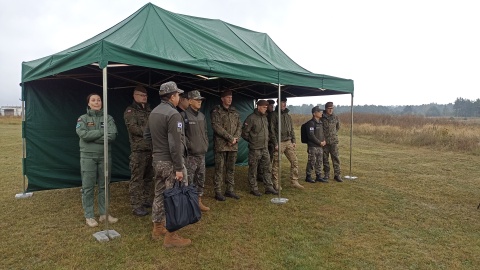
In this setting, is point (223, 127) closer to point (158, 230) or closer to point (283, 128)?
point (283, 128)

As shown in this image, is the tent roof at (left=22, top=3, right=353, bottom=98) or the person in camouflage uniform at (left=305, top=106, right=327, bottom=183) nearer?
the tent roof at (left=22, top=3, right=353, bottom=98)

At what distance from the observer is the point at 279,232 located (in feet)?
12.4

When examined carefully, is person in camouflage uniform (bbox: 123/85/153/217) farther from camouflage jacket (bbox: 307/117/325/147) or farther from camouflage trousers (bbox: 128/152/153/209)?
camouflage jacket (bbox: 307/117/325/147)

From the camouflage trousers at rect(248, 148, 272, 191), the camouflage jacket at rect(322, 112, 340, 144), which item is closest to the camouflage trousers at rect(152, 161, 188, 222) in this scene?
the camouflage trousers at rect(248, 148, 272, 191)

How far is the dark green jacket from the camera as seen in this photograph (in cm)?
374

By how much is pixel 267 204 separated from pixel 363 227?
1.45m

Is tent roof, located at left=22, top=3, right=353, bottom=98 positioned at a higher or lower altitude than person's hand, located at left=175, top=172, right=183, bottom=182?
higher

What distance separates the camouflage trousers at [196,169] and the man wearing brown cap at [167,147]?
95cm

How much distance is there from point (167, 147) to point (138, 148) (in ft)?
4.02

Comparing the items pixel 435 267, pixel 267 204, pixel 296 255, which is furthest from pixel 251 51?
pixel 435 267

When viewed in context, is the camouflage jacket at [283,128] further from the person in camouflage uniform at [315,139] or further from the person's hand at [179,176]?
the person's hand at [179,176]

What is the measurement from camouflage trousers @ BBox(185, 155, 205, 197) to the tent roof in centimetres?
115

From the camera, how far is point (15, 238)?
11.6 ft

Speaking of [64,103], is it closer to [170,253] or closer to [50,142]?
[50,142]
